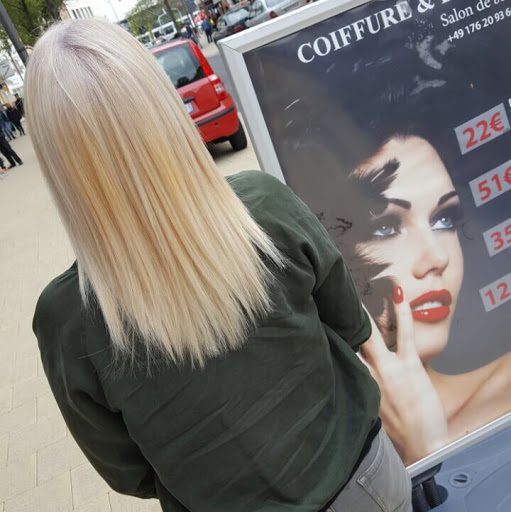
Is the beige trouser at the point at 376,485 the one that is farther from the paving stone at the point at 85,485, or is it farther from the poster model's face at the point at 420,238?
the paving stone at the point at 85,485

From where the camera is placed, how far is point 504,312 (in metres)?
2.29

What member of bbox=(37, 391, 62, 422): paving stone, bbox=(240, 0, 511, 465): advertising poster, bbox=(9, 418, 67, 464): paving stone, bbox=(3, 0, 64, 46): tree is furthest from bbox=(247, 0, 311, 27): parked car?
bbox=(3, 0, 64, 46): tree

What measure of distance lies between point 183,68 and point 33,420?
17.9ft

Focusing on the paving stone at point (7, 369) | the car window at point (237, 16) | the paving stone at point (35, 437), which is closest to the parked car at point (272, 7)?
the car window at point (237, 16)

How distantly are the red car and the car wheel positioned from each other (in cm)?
Result: 34

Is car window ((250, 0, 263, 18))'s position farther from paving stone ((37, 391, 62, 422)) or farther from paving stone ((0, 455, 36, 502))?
paving stone ((0, 455, 36, 502))

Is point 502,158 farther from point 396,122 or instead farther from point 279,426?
point 279,426

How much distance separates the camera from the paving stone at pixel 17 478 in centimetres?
349

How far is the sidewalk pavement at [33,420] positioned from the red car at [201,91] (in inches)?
20.7

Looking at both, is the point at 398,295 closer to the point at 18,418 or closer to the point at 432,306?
the point at 432,306

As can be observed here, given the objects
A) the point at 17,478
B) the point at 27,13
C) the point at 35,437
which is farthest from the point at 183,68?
the point at 27,13

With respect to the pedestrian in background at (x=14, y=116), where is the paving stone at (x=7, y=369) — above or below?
below

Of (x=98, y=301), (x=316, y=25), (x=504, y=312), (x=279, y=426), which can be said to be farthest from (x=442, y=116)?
(x=98, y=301)

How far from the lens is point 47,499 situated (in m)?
3.32
